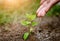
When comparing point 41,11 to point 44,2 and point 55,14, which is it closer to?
point 44,2

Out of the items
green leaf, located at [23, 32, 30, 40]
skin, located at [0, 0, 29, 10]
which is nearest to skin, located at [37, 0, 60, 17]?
green leaf, located at [23, 32, 30, 40]

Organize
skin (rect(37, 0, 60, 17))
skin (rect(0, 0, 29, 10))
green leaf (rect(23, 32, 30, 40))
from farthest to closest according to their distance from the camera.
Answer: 1. skin (rect(0, 0, 29, 10))
2. green leaf (rect(23, 32, 30, 40))
3. skin (rect(37, 0, 60, 17))

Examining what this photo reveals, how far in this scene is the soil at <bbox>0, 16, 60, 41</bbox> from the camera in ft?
6.48

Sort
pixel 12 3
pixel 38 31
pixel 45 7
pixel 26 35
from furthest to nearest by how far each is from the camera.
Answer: pixel 12 3 < pixel 38 31 < pixel 26 35 < pixel 45 7

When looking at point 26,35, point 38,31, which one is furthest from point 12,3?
point 26,35

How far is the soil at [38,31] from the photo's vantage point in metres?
1.98

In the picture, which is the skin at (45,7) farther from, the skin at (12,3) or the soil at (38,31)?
the skin at (12,3)

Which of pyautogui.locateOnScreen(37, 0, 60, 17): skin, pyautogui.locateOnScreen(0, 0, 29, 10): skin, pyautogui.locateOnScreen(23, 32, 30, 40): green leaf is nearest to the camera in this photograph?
pyautogui.locateOnScreen(37, 0, 60, 17): skin

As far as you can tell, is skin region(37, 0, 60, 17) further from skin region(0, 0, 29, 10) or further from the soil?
skin region(0, 0, 29, 10)

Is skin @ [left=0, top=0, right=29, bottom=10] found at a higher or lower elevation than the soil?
higher

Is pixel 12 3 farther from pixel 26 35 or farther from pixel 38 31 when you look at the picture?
pixel 26 35

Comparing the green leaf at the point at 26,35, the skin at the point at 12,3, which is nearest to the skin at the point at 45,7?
the green leaf at the point at 26,35

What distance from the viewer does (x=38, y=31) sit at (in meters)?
2.11

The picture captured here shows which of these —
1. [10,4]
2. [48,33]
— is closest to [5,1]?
[10,4]
